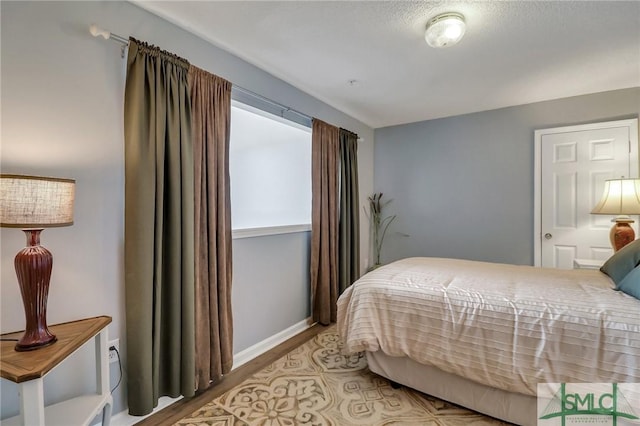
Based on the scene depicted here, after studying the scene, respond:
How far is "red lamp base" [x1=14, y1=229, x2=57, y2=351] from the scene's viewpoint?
113 cm

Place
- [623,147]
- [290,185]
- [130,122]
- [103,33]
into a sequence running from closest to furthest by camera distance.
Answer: [103,33] → [130,122] → [623,147] → [290,185]

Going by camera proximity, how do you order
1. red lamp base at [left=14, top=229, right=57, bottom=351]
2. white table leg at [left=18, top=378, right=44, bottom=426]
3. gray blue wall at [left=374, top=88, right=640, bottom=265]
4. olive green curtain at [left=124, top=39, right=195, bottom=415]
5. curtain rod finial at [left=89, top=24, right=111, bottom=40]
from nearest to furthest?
white table leg at [left=18, top=378, right=44, bottom=426]
red lamp base at [left=14, top=229, right=57, bottom=351]
curtain rod finial at [left=89, top=24, right=111, bottom=40]
olive green curtain at [left=124, top=39, right=195, bottom=415]
gray blue wall at [left=374, top=88, right=640, bottom=265]

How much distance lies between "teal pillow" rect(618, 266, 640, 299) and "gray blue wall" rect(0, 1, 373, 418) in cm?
276

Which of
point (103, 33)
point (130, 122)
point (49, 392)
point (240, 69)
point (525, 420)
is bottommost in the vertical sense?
point (525, 420)

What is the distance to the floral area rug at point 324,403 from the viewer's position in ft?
5.62

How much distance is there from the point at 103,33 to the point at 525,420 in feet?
9.82

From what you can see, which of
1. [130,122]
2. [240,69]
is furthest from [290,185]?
[130,122]

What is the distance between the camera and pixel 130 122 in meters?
1.64

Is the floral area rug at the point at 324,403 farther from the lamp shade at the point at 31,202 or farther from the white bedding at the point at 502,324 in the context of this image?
the lamp shade at the point at 31,202

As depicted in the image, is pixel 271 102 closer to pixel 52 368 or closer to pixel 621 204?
pixel 52 368

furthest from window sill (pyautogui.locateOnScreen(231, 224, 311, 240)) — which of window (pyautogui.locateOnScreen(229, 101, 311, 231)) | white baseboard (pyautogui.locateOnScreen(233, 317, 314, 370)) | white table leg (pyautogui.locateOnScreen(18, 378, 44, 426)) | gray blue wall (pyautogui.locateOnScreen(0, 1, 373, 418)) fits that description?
white table leg (pyautogui.locateOnScreen(18, 378, 44, 426))

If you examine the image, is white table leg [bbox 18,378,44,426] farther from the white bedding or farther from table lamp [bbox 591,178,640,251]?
table lamp [bbox 591,178,640,251]

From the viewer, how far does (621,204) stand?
8.22ft

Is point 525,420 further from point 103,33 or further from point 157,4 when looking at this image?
point 157,4
